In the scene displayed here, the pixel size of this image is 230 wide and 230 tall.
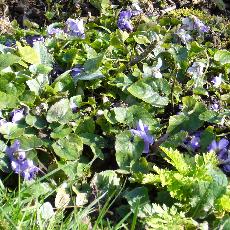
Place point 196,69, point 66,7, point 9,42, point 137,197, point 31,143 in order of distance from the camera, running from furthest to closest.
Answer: point 66,7, point 9,42, point 196,69, point 31,143, point 137,197

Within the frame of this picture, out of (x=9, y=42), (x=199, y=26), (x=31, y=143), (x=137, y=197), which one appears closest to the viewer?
(x=137, y=197)

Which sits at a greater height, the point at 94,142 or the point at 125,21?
the point at 125,21

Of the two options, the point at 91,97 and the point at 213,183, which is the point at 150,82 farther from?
the point at 213,183

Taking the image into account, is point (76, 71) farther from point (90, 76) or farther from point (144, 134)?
point (144, 134)

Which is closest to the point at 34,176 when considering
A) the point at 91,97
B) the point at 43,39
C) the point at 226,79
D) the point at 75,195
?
the point at 75,195

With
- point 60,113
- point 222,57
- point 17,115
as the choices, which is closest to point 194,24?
point 222,57

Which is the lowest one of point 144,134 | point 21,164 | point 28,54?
point 21,164

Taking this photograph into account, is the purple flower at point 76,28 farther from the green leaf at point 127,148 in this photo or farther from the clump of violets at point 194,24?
the green leaf at point 127,148

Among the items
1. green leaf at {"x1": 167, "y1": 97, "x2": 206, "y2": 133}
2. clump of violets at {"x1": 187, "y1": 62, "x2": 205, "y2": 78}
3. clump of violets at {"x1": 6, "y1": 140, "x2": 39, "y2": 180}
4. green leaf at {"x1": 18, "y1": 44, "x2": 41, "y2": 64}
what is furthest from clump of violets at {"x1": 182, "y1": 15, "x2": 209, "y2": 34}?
clump of violets at {"x1": 6, "y1": 140, "x2": 39, "y2": 180}
